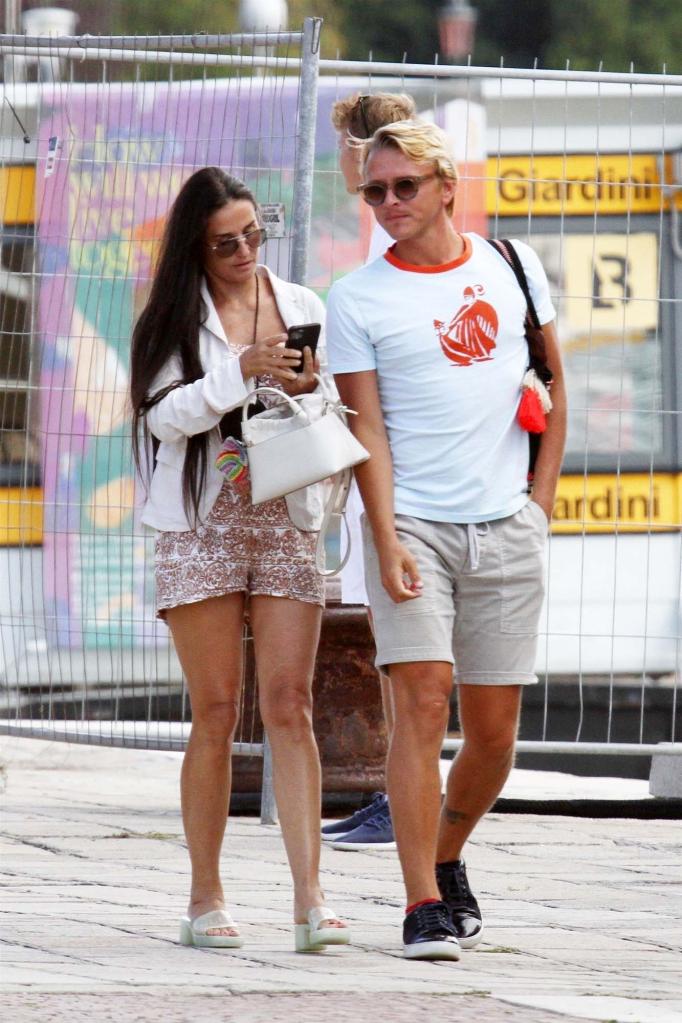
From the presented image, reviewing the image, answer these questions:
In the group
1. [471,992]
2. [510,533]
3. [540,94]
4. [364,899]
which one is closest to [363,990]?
[471,992]

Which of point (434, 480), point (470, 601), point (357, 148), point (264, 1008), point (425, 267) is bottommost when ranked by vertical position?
point (264, 1008)

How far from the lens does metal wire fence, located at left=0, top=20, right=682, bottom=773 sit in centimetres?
709

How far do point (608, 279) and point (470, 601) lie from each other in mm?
4098

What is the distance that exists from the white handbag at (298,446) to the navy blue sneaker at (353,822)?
206 centimetres

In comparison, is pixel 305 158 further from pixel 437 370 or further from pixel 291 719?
pixel 291 719

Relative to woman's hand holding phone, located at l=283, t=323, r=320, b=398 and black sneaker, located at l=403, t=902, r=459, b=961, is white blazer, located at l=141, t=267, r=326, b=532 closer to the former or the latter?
woman's hand holding phone, located at l=283, t=323, r=320, b=398

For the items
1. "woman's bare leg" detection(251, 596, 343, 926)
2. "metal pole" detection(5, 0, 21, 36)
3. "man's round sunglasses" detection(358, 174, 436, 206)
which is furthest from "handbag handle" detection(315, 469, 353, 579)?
"metal pole" detection(5, 0, 21, 36)

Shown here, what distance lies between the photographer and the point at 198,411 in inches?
179

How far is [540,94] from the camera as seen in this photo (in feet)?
25.7

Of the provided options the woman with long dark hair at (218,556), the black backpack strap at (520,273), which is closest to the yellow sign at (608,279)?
the black backpack strap at (520,273)

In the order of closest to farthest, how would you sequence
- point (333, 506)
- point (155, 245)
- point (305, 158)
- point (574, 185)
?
1. point (333, 506)
2. point (305, 158)
3. point (155, 245)
4. point (574, 185)

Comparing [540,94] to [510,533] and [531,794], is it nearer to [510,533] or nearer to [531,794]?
[531,794]

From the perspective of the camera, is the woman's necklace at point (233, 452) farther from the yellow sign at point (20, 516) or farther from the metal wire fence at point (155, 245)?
the yellow sign at point (20, 516)

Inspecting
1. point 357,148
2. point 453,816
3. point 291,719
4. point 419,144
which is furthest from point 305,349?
point 357,148
